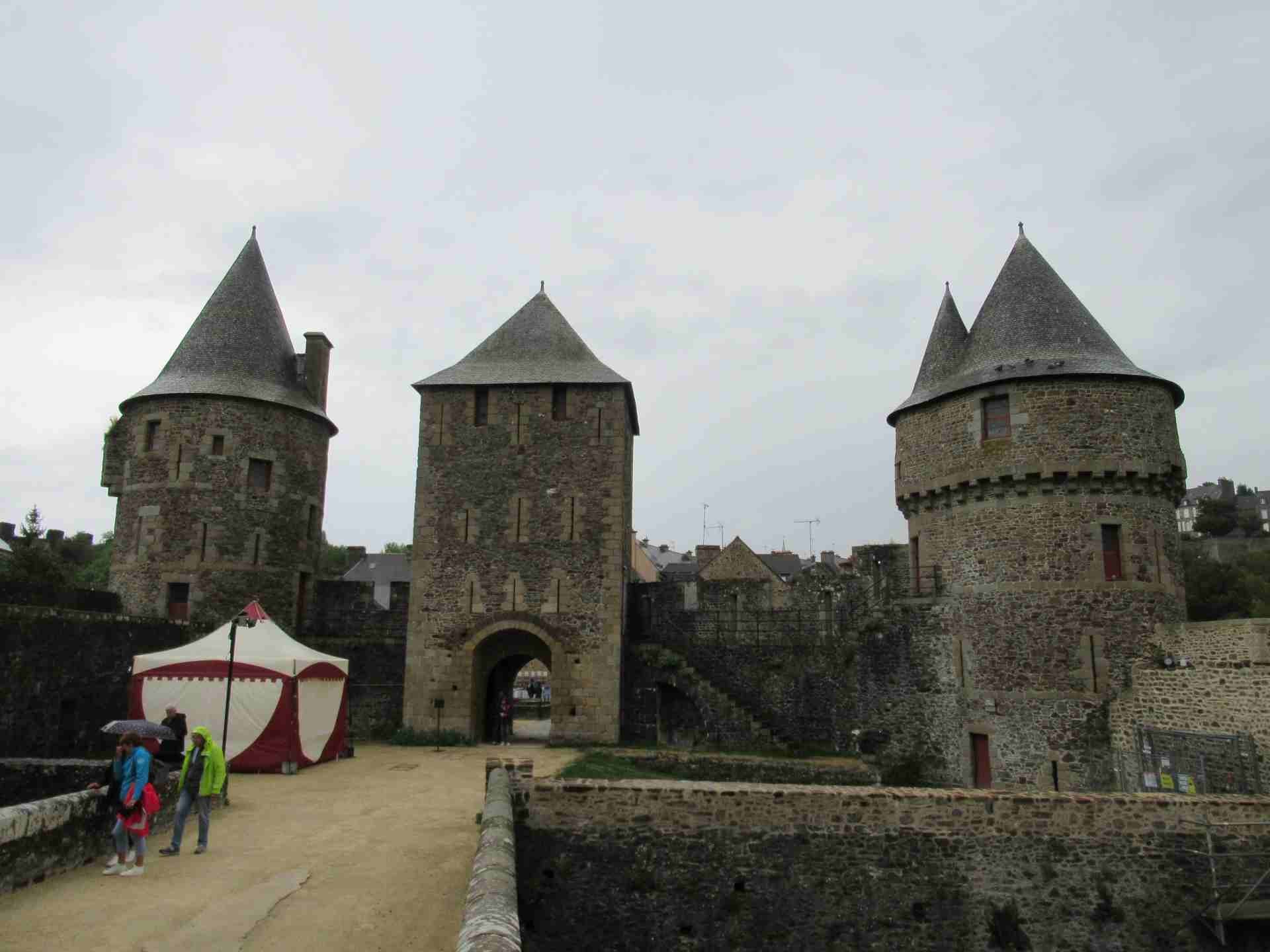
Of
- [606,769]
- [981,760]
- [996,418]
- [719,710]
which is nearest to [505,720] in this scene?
[719,710]

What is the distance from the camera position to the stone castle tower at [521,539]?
2180 cm

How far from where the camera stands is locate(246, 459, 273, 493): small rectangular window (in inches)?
934

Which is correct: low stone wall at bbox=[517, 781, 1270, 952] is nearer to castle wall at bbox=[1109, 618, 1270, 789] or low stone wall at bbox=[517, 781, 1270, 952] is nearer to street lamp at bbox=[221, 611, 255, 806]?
castle wall at bbox=[1109, 618, 1270, 789]

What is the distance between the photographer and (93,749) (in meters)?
18.0

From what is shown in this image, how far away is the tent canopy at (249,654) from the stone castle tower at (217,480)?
5.12 meters

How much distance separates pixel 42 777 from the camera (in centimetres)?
1195

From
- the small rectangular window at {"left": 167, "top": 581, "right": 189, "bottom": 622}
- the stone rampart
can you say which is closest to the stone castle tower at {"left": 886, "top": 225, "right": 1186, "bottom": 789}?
the stone rampart

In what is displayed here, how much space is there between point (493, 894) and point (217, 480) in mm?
19682

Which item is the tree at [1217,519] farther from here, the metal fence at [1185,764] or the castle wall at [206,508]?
the castle wall at [206,508]

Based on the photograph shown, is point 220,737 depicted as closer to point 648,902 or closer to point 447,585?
point 447,585

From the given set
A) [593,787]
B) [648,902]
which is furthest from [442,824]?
[648,902]

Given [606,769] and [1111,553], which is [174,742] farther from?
[1111,553]

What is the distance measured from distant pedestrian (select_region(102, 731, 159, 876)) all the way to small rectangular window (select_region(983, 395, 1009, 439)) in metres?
16.0

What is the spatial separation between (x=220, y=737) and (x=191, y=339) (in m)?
12.4
